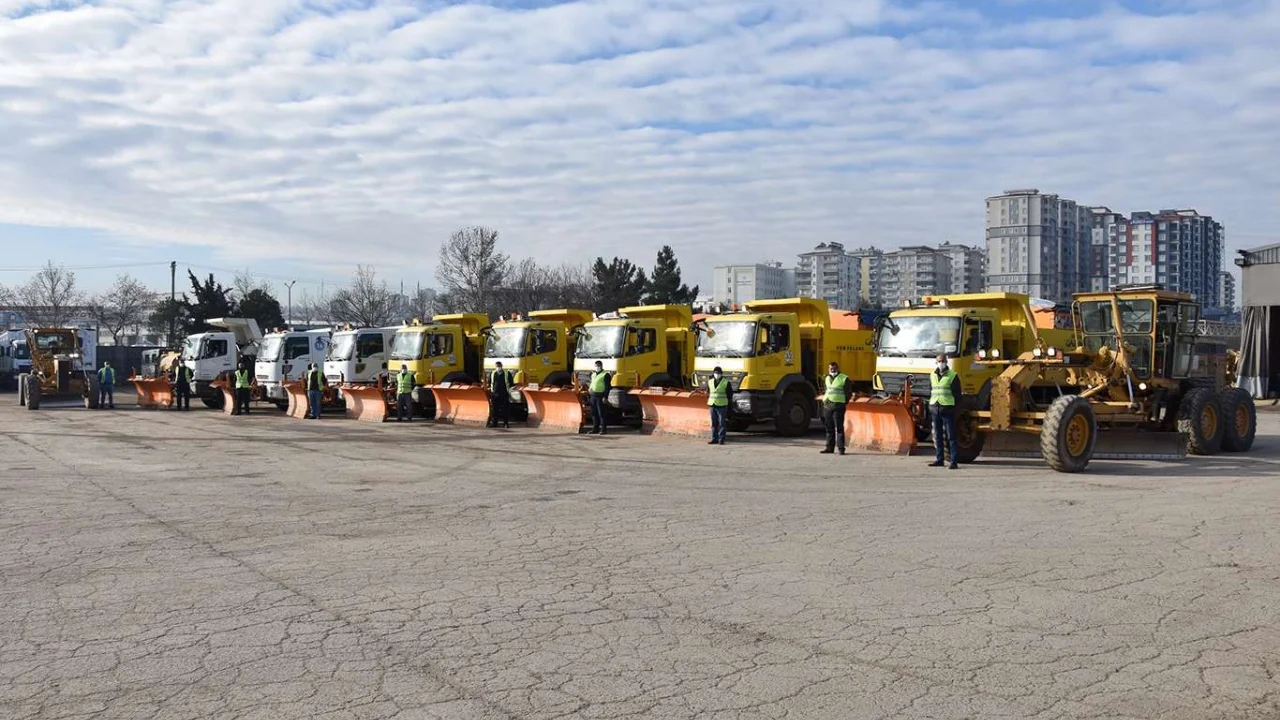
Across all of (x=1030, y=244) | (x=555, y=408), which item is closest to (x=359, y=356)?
(x=555, y=408)

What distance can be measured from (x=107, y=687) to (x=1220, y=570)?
25.1 ft

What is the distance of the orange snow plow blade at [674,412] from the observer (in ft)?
66.9

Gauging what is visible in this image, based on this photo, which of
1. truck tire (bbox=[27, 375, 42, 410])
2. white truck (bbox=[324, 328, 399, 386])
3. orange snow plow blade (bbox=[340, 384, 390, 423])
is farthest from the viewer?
truck tire (bbox=[27, 375, 42, 410])

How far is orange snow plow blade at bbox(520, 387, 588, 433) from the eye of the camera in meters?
22.5

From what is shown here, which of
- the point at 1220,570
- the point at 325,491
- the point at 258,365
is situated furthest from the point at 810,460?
the point at 258,365

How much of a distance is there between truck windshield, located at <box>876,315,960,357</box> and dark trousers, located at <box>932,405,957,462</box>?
1804mm

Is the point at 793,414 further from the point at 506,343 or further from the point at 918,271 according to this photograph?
the point at 918,271

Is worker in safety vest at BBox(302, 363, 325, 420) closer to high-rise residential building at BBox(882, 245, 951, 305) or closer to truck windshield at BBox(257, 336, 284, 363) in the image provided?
truck windshield at BBox(257, 336, 284, 363)

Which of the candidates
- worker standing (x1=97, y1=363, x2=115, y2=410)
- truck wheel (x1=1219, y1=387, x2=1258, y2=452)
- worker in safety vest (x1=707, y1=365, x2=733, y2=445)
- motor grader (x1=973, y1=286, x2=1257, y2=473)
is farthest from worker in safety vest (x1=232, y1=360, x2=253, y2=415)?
truck wheel (x1=1219, y1=387, x2=1258, y2=452)

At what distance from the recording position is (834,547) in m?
9.02

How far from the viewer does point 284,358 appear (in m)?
30.6

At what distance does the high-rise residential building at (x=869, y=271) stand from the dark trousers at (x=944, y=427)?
4661 inches

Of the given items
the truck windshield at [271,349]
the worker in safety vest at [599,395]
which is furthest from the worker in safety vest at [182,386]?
the worker in safety vest at [599,395]

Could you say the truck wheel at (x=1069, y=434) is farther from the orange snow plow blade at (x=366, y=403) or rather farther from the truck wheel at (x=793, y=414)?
the orange snow plow blade at (x=366, y=403)
